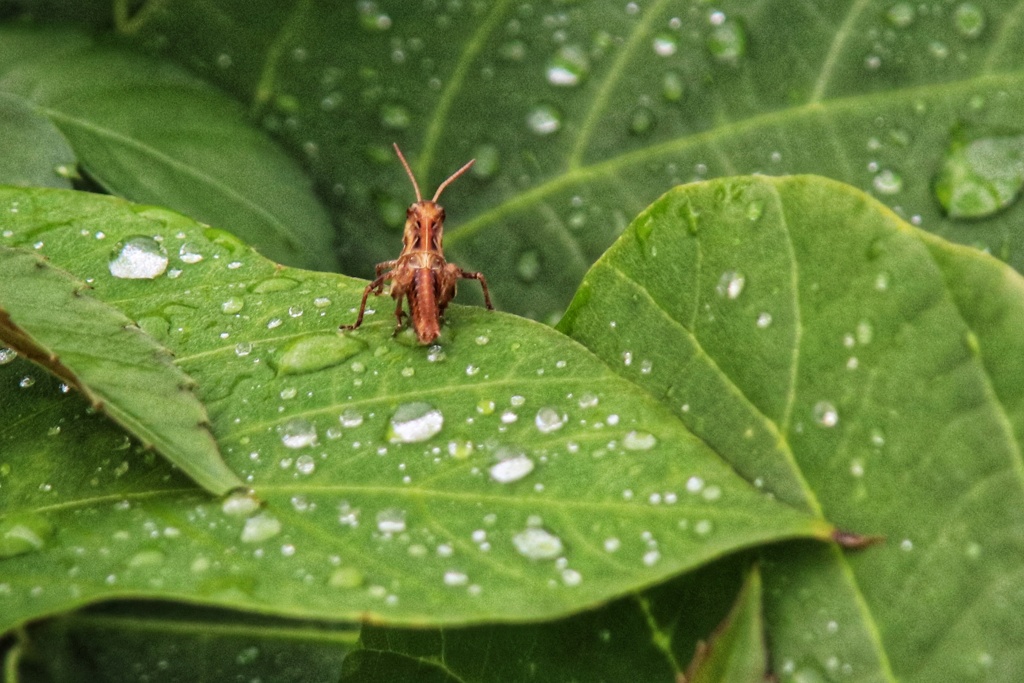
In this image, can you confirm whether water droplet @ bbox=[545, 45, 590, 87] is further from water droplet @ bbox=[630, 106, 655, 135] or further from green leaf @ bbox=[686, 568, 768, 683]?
green leaf @ bbox=[686, 568, 768, 683]

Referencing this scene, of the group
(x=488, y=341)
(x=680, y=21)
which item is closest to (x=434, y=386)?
(x=488, y=341)

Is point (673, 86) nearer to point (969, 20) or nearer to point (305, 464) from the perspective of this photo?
point (969, 20)

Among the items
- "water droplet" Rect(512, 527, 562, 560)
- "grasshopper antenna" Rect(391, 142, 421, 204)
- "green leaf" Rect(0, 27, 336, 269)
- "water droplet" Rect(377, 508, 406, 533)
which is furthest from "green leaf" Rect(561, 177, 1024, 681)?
"green leaf" Rect(0, 27, 336, 269)

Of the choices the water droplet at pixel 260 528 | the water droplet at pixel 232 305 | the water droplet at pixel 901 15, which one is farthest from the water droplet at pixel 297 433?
the water droplet at pixel 901 15

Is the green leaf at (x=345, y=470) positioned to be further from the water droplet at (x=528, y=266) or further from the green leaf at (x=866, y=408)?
the water droplet at (x=528, y=266)

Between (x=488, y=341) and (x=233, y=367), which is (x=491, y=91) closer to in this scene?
(x=488, y=341)

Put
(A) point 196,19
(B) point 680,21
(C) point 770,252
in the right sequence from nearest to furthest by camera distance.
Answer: (C) point 770,252 < (B) point 680,21 < (A) point 196,19
